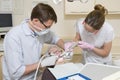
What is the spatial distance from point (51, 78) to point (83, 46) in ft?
2.16

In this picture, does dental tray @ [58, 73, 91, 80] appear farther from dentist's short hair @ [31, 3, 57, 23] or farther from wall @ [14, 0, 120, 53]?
wall @ [14, 0, 120, 53]

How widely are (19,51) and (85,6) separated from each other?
1.61 meters

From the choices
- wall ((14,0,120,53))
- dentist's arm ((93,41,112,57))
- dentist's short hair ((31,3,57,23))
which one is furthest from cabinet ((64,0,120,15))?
dentist's short hair ((31,3,57,23))

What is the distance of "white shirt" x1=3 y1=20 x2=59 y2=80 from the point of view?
1283mm

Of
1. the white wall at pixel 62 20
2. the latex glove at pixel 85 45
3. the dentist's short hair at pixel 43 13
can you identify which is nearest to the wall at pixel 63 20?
the white wall at pixel 62 20

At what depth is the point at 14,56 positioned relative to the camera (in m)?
1.28

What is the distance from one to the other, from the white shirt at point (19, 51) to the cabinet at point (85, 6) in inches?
51.5

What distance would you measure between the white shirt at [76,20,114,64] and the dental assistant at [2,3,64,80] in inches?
20.5

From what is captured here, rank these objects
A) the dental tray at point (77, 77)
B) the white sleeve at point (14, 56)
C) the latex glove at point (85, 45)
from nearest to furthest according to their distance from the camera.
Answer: the dental tray at point (77, 77), the white sleeve at point (14, 56), the latex glove at point (85, 45)

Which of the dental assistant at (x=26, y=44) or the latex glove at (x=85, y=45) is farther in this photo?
the latex glove at (x=85, y=45)

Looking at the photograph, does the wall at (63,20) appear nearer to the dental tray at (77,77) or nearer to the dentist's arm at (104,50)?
the dentist's arm at (104,50)

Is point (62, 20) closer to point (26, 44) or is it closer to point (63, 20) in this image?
point (63, 20)

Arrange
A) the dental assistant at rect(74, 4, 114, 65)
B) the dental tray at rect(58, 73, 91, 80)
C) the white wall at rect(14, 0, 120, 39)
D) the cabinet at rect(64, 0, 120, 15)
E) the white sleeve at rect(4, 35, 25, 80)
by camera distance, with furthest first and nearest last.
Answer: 1. the white wall at rect(14, 0, 120, 39)
2. the cabinet at rect(64, 0, 120, 15)
3. the dental assistant at rect(74, 4, 114, 65)
4. the white sleeve at rect(4, 35, 25, 80)
5. the dental tray at rect(58, 73, 91, 80)

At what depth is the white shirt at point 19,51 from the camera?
1.28m
